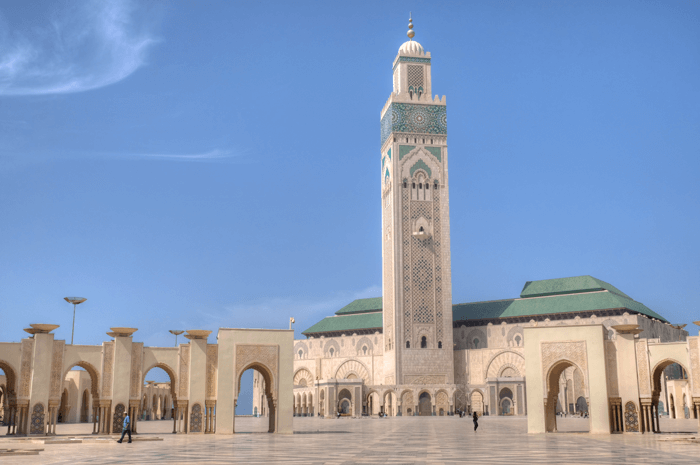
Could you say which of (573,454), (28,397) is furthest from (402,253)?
(573,454)

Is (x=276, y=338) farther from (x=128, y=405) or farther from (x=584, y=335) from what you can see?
(x=584, y=335)

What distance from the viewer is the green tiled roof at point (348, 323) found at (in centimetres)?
5559

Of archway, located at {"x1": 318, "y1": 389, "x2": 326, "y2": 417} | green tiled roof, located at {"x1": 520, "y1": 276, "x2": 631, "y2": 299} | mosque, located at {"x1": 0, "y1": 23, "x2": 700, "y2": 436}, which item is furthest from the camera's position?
green tiled roof, located at {"x1": 520, "y1": 276, "x2": 631, "y2": 299}

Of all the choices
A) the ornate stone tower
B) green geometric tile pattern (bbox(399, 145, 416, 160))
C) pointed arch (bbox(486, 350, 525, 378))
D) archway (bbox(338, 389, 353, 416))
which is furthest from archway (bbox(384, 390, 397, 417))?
green geometric tile pattern (bbox(399, 145, 416, 160))

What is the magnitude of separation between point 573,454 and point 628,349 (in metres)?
9.63

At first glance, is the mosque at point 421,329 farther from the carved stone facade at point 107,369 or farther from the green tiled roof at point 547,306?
the carved stone facade at point 107,369

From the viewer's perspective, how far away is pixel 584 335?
20.4 meters

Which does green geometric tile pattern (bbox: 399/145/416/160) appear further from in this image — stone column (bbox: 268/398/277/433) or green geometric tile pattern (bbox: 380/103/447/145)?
stone column (bbox: 268/398/277/433)

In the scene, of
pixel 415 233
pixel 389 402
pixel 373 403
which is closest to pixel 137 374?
pixel 389 402

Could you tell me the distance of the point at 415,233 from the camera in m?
49.7

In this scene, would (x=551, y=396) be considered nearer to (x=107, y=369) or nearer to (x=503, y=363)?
(x=107, y=369)

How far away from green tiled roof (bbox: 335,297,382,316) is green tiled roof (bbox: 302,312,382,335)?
2.08 feet

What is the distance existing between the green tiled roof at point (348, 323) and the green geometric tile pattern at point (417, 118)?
1409 cm

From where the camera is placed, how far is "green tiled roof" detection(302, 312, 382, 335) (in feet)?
182
